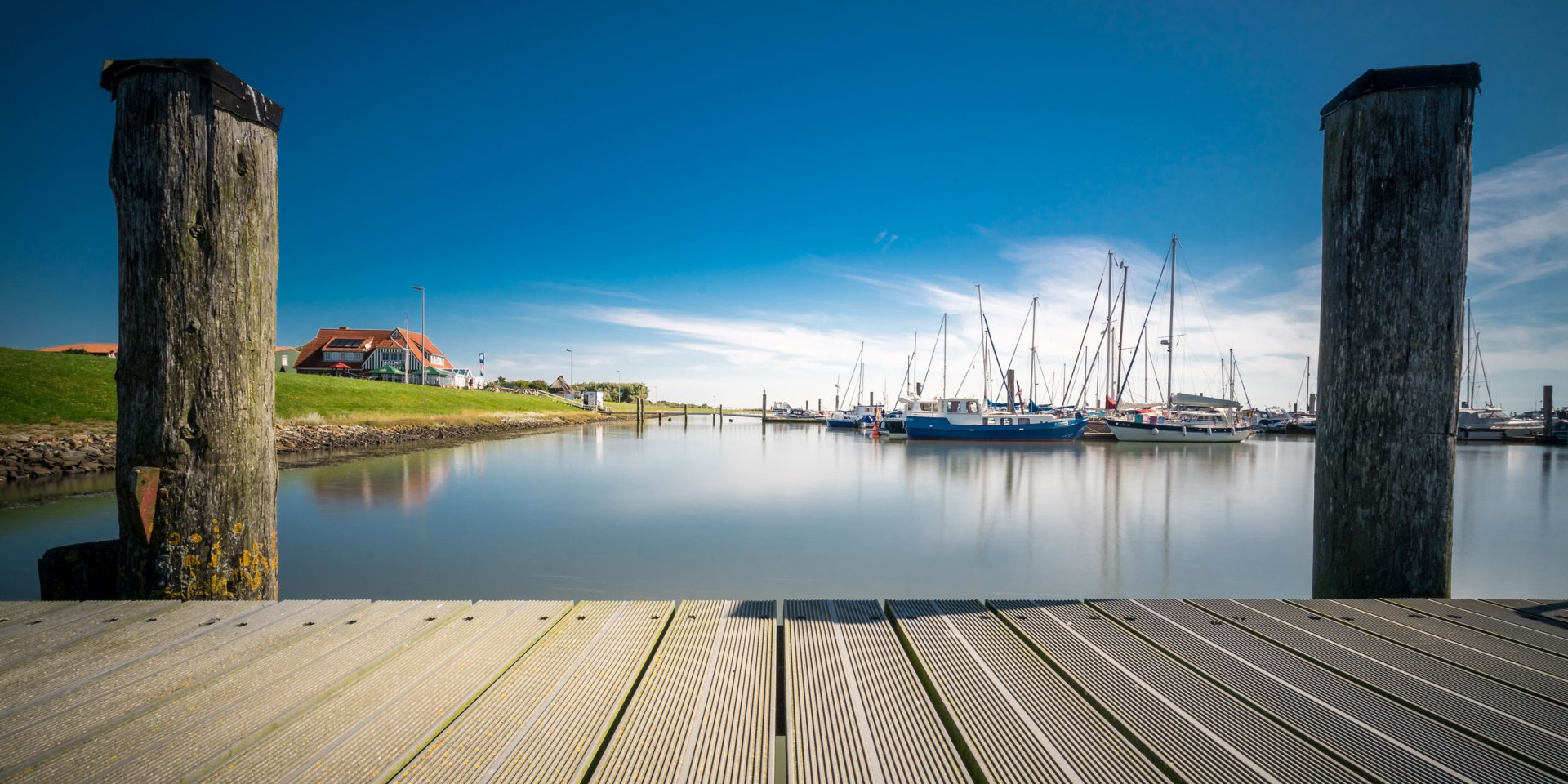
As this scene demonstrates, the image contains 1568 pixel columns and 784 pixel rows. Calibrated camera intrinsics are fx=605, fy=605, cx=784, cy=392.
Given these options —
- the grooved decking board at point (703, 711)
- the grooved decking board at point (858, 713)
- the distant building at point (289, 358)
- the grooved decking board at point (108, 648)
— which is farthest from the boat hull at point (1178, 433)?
the distant building at point (289, 358)

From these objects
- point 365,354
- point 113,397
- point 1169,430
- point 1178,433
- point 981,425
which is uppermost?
point 365,354

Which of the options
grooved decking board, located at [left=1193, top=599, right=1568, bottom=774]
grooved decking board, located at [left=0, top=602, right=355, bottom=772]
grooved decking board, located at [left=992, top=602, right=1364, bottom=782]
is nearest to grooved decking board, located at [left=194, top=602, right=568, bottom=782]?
grooved decking board, located at [left=0, top=602, right=355, bottom=772]

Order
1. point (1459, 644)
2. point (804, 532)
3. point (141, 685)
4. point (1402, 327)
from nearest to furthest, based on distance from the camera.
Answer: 1. point (141, 685)
2. point (1459, 644)
3. point (1402, 327)
4. point (804, 532)

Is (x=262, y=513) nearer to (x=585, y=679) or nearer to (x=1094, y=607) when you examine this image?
(x=585, y=679)

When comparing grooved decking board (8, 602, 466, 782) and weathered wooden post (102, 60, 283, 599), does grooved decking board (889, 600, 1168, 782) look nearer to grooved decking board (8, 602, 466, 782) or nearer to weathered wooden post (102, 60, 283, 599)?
grooved decking board (8, 602, 466, 782)

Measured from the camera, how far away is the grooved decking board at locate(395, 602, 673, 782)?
153 cm

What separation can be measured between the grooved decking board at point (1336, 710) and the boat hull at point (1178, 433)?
43379 millimetres

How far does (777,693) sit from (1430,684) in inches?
85.8

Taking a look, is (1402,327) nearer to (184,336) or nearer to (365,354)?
(184,336)

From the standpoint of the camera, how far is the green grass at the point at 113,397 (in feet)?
56.6

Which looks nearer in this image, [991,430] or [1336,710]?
[1336,710]

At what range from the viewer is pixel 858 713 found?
1.81 m

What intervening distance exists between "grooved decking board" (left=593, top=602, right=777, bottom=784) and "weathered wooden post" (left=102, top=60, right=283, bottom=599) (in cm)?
233

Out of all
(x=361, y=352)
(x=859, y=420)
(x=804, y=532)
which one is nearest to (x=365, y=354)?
(x=361, y=352)
